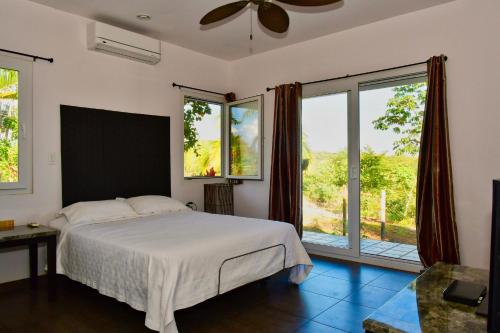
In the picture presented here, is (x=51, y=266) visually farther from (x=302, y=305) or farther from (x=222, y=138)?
(x=222, y=138)

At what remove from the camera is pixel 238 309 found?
9.29 feet

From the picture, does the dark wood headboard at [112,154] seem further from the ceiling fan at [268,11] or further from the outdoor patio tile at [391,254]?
the outdoor patio tile at [391,254]

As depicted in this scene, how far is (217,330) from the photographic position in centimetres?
247

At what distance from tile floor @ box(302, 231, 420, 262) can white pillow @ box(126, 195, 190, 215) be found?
1.74m

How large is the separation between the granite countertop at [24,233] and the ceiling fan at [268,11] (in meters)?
2.18

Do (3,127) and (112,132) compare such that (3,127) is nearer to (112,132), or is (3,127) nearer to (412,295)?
(112,132)

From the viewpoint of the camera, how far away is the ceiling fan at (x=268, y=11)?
255 cm

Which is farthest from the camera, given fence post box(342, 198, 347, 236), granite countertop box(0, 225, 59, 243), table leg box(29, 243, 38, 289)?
fence post box(342, 198, 347, 236)

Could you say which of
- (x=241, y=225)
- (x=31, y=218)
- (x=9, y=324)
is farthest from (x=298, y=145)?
(x=9, y=324)

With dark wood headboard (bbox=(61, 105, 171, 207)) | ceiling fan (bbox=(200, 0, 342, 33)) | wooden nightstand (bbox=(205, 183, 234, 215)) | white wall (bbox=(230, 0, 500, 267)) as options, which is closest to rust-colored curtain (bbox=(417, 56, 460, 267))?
white wall (bbox=(230, 0, 500, 267))

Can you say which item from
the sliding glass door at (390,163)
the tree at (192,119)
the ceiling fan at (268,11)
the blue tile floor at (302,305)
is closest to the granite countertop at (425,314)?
the blue tile floor at (302,305)

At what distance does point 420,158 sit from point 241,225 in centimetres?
190

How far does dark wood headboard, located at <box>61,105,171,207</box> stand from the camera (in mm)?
→ 3760

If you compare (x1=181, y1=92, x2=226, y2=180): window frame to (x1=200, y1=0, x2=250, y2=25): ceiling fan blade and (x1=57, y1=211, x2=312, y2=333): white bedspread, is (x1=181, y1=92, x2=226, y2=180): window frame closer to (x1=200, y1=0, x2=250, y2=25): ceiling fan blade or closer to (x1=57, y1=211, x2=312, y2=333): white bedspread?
(x1=57, y1=211, x2=312, y2=333): white bedspread
